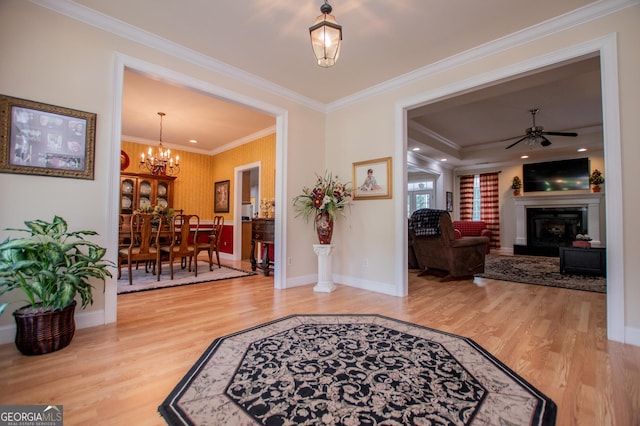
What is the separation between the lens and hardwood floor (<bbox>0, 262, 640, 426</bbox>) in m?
1.45

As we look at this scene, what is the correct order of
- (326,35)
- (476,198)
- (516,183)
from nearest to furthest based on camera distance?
(326,35), (516,183), (476,198)

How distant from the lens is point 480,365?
1.82m

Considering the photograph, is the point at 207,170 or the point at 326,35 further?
the point at 207,170

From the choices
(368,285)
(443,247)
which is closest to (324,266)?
(368,285)

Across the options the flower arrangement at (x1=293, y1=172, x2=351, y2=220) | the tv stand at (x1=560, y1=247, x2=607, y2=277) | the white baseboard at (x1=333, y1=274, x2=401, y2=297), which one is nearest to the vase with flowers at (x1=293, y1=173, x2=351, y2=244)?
the flower arrangement at (x1=293, y1=172, x2=351, y2=220)

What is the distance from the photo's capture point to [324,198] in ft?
12.3

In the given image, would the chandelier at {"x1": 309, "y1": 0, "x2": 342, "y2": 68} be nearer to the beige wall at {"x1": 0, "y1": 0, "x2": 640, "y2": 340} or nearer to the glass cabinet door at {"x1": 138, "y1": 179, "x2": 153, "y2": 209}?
the beige wall at {"x1": 0, "y1": 0, "x2": 640, "y2": 340}

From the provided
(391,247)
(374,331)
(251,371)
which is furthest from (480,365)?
(391,247)

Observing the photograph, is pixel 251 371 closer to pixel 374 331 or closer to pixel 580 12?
pixel 374 331

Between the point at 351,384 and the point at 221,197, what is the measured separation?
6.43m

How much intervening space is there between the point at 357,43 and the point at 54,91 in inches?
107

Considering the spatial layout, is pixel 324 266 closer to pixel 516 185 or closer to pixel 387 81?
pixel 387 81

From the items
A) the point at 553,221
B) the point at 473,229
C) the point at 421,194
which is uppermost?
the point at 421,194

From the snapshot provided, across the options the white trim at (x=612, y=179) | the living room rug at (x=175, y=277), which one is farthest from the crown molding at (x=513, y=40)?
the living room rug at (x=175, y=277)
